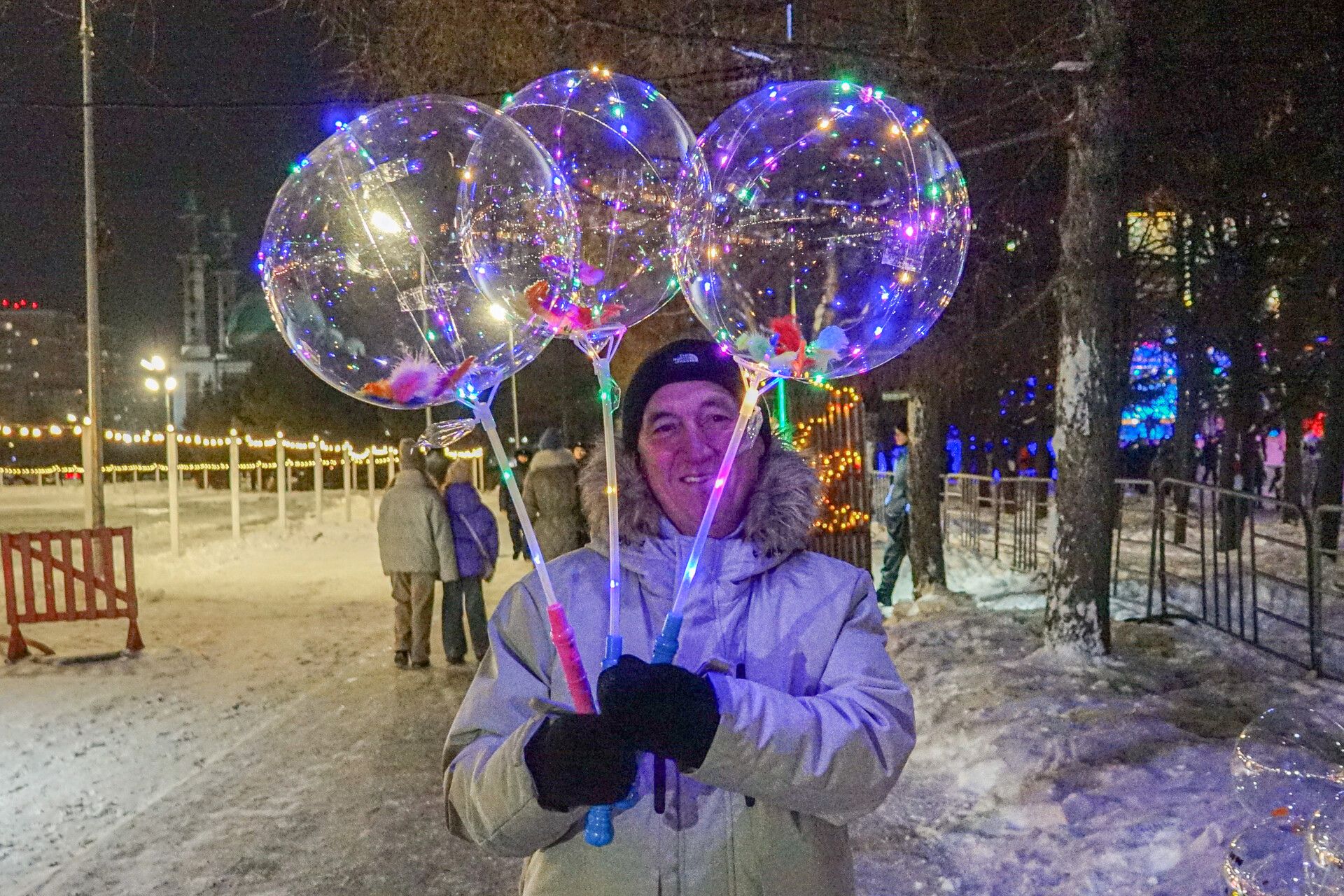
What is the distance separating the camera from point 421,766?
627cm

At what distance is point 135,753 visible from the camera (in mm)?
6527

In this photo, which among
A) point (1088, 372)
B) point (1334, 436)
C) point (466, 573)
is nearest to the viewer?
point (1088, 372)

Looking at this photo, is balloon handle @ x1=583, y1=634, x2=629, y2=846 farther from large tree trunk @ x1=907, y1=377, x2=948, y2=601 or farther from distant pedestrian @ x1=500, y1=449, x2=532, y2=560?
large tree trunk @ x1=907, y1=377, x2=948, y2=601

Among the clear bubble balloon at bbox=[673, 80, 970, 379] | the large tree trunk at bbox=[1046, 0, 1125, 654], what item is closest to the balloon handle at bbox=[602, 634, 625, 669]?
the clear bubble balloon at bbox=[673, 80, 970, 379]

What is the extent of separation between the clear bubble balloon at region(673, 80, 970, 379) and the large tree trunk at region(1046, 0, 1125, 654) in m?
5.77

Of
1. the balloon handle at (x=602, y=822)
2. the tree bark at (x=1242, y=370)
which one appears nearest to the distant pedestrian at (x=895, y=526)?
the tree bark at (x=1242, y=370)

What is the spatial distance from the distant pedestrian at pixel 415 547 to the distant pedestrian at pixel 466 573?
5.5 inches

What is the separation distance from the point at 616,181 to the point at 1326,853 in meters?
2.56

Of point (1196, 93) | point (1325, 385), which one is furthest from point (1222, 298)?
point (1196, 93)

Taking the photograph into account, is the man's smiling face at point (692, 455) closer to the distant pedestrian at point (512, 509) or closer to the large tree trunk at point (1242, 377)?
the distant pedestrian at point (512, 509)

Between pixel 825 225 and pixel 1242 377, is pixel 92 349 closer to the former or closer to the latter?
pixel 825 225

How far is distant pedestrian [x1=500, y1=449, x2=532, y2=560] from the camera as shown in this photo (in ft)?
38.4

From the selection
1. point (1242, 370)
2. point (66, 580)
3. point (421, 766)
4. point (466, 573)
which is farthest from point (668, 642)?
point (1242, 370)

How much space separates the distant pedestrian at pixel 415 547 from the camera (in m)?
8.97
